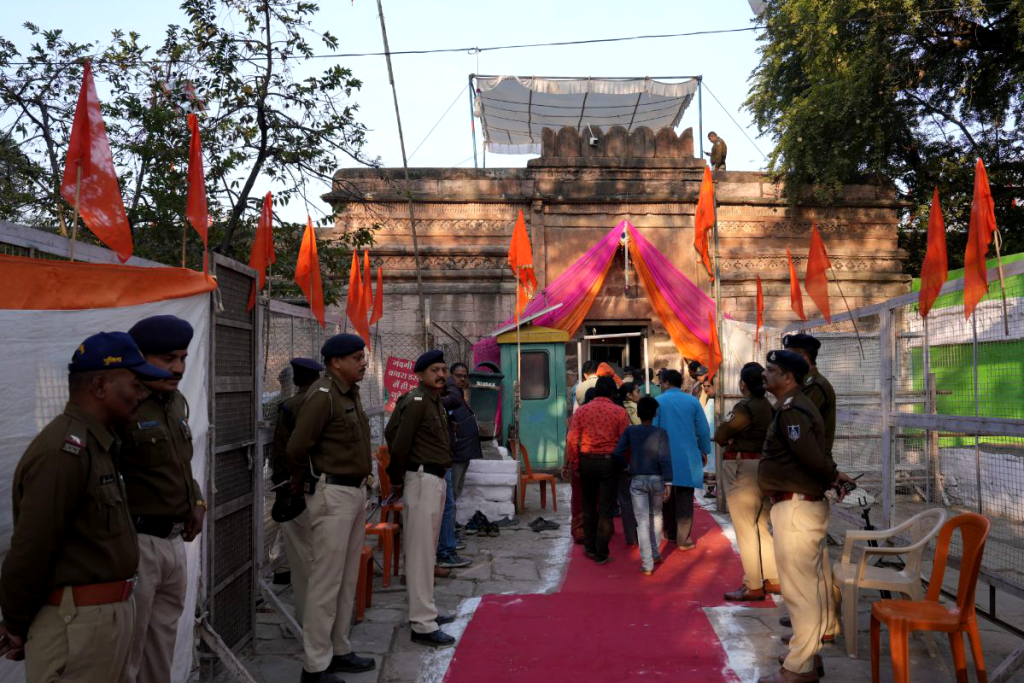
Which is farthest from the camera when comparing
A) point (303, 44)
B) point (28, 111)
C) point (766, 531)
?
point (28, 111)

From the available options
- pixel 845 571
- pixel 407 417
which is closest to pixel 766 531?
pixel 845 571

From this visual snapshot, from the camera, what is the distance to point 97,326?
141 inches

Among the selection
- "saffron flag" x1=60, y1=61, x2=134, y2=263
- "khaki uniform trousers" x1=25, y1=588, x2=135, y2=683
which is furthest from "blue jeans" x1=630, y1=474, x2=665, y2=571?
"khaki uniform trousers" x1=25, y1=588, x2=135, y2=683

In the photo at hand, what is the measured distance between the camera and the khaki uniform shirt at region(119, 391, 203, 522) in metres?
3.27

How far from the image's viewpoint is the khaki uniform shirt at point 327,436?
15.4 ft

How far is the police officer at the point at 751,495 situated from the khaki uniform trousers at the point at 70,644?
16.7 ft

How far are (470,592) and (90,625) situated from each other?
4.60 metres

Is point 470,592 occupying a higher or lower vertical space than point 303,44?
lower

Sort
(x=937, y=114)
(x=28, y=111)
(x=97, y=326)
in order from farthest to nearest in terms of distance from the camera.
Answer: (x=937, y=114) < (x=28, y=111) < (x=97, y=326)

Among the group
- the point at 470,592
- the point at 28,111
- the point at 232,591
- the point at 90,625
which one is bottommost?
the point at 470,592

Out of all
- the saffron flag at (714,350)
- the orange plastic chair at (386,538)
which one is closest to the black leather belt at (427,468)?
the orange plastic chair at (386,538)

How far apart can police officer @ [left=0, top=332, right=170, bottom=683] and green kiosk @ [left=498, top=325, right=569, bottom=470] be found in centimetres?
1060

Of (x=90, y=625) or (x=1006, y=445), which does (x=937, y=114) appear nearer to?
(x=1006, y=445)

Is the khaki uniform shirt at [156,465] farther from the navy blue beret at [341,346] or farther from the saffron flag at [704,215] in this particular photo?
the saffron flag at [704,215]
